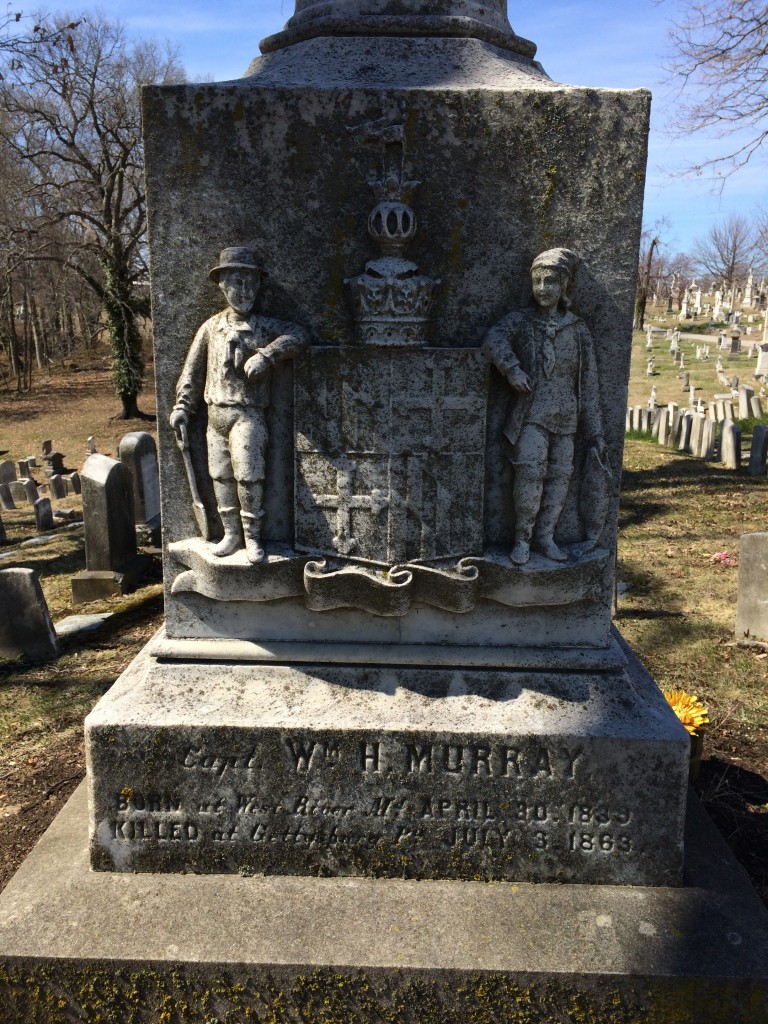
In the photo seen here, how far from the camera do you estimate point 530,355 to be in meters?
2.61

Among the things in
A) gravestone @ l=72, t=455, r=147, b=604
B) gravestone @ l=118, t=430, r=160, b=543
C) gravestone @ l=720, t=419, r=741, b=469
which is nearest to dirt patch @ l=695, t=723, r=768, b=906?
gravestone @ l=72, t=455, r=147, b=604

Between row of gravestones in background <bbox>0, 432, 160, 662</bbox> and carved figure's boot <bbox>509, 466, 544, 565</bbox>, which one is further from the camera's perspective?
row of gravestones in background <bbox>0, 432, 160, 662</bbox>

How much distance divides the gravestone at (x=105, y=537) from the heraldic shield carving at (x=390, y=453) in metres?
5.09

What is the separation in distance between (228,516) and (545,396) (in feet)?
3.76

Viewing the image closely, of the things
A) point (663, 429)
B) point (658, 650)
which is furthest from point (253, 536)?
point (663, 429)

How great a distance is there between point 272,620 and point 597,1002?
156 cm

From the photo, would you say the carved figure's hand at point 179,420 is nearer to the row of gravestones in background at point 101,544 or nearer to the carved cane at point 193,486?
the carved cane at point 193,486

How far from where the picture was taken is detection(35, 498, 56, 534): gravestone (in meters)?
10.1

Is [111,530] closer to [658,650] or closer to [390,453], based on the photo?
[658,650]

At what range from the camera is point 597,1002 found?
2391mm

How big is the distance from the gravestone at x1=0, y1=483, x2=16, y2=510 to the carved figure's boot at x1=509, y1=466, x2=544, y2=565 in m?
10.9

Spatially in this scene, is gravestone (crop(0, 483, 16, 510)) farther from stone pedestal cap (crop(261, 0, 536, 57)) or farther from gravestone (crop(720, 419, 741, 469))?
gravestone (crop(720, 419, 741, 469))

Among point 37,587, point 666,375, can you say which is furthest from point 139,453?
point 666,375

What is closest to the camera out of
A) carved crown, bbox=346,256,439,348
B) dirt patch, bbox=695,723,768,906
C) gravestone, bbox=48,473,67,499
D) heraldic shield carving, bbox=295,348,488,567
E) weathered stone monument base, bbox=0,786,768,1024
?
weathered stone monument base, bbox=0,786,768,1024
